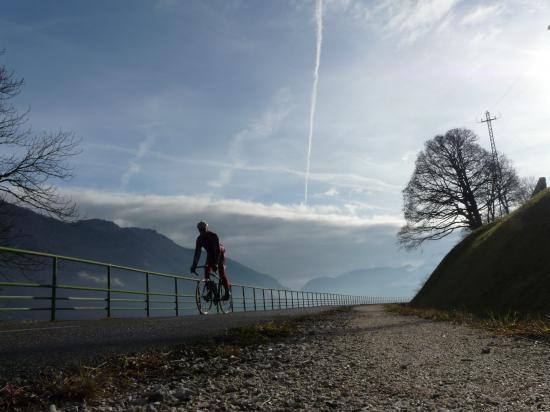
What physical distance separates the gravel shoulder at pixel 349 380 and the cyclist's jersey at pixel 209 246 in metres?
6.51

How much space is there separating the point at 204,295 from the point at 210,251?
169 cm

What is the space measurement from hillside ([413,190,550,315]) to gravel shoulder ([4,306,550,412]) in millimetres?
5329

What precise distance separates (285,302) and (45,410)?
28.4 m

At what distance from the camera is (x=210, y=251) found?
12.1 meters

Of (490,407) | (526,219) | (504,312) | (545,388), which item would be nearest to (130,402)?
(490,407)

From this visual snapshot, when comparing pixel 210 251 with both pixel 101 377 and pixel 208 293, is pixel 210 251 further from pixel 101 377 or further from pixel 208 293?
pixel 101 377

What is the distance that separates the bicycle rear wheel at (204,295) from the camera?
12.9m

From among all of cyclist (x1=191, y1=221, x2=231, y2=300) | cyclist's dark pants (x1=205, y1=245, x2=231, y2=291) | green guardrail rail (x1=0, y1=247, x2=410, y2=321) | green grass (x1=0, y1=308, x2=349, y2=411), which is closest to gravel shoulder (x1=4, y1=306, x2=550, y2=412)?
green grass (x1=0, y1=308, x2=349, y2=411)

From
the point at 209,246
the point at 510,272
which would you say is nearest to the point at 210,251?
the point at 209,246

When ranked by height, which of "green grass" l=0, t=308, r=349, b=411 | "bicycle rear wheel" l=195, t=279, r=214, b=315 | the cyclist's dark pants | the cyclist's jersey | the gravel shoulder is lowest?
the gravel shoulder

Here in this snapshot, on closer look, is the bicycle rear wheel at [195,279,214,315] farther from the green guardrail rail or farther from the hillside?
the hillside

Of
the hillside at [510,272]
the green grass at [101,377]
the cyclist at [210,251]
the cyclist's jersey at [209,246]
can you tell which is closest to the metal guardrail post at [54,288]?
the cyclist at [210,251]

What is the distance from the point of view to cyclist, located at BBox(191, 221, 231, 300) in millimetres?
11648

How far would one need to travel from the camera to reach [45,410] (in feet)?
8.70
